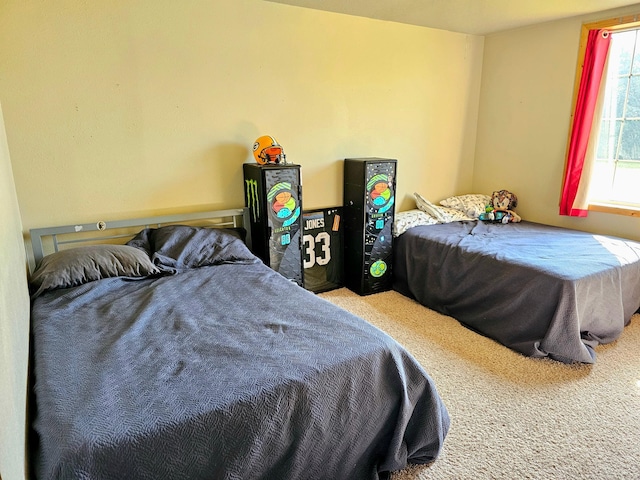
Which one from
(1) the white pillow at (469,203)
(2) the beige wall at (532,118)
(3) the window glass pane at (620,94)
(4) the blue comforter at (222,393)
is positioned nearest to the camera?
(4) the blue comforter at (222,393)

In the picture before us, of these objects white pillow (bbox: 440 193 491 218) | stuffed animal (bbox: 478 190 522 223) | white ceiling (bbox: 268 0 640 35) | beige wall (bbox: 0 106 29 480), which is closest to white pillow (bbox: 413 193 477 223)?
white pillow (bbox: 440 193 491 218)

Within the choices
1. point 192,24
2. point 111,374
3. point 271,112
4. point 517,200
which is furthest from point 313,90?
point 111,374

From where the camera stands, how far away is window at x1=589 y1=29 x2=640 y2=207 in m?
3.16

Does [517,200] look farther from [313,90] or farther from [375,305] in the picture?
[313,90]

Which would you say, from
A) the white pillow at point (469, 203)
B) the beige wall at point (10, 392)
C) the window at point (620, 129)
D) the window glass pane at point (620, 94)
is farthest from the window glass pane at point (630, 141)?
the beige wall at point (10, 392)

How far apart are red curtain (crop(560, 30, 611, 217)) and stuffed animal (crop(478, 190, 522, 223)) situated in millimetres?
443

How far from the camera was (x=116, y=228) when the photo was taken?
8.82ft

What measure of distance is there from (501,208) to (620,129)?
1108mm

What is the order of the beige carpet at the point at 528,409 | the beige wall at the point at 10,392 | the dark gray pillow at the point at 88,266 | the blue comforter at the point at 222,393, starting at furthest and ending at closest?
the dark gray pillow at the point at 88,266 → the beige carpet at the point at 528,409 → the blue comforter at the point at 222,393 → the beige wall at the point at 10,392

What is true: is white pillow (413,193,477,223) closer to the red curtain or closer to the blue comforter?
the red curtain

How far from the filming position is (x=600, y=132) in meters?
3.32

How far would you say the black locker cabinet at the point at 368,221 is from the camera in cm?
331

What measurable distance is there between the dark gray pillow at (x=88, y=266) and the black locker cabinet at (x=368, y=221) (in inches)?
66.3

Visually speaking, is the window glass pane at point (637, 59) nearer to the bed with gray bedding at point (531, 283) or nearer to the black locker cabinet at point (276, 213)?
the bed with gray bedding at point (531, 283)
